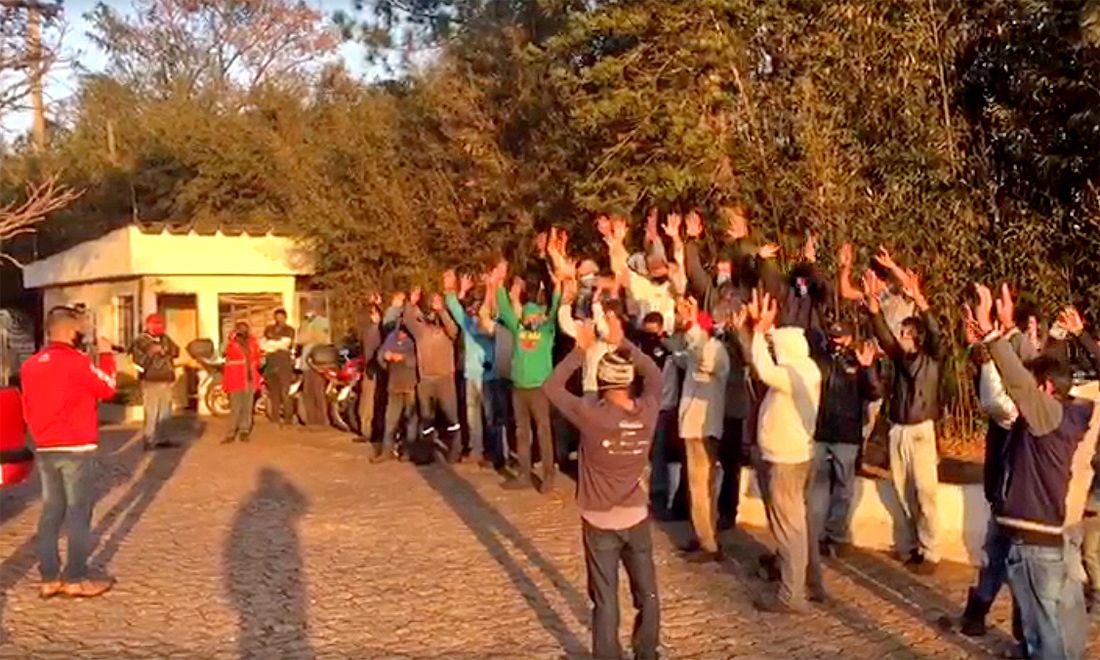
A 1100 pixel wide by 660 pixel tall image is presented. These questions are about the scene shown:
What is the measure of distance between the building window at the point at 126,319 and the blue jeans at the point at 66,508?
54.3 feet

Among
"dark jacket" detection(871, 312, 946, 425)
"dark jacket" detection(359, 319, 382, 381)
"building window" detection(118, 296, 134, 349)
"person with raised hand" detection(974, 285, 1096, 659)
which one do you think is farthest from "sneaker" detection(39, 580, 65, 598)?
"building window" detection(118, 296, 134, 349)

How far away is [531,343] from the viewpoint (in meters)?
12.9

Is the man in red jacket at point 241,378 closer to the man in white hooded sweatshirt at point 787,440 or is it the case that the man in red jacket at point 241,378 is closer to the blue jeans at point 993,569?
the man in white hooded sweatshirt at point 787,440

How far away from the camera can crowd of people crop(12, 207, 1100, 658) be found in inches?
249

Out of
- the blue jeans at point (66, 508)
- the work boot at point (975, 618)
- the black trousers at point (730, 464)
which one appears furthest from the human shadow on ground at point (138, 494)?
the work boot at point (975, 618)

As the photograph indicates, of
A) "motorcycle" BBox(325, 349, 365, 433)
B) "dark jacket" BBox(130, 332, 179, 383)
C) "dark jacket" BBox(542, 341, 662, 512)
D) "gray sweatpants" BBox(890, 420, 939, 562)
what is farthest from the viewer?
"motorcycle" BBox(325, 349, 365, 433)

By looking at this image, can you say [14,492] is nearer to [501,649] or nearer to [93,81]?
[501,649]

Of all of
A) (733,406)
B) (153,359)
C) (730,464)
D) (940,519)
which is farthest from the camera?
(153,359)

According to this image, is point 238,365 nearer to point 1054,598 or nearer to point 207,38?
point 1054,598

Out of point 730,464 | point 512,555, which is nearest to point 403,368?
point 512,555

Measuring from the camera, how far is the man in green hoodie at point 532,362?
42.1 ft

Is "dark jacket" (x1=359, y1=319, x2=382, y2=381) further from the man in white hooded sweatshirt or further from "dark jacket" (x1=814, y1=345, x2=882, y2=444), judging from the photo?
the man in white hooded sweatshirt

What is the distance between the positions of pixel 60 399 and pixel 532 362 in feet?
15.9

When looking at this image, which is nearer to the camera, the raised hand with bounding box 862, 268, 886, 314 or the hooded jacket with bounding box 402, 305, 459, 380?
the raised hand with bounding box 862, 268, 886, 314
